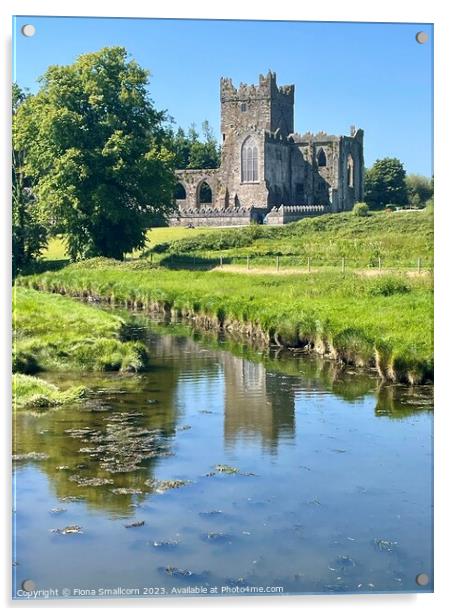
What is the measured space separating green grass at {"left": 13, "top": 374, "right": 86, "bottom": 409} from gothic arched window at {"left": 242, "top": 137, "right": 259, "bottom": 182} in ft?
129

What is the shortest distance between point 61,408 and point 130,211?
12.5 metres

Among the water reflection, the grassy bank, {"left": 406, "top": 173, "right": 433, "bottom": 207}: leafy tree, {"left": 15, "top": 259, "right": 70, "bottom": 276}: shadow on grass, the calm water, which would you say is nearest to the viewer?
the calm water

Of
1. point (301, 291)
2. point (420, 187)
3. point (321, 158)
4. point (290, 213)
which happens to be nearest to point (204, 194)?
point (290, 213)

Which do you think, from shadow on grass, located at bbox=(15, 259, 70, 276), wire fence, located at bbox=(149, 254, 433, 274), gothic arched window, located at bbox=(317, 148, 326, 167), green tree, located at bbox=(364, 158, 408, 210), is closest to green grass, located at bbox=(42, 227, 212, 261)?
shadow on grass, located at bbox=(15, 259, 70, 276)

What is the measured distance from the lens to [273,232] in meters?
35.1

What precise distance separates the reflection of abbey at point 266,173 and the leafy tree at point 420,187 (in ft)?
109

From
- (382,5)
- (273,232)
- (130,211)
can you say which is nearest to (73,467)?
(382,5)

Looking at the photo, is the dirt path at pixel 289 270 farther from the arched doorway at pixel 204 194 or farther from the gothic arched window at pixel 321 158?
the gothic arched window at pixel 321 158

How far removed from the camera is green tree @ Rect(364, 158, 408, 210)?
41.3 feet

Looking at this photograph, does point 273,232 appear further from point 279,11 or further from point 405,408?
point 279,11

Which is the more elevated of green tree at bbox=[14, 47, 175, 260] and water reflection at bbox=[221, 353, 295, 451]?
green tree at bbox=[14, 47, 175, 260]

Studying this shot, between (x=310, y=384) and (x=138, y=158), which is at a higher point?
(x=138, y=158)

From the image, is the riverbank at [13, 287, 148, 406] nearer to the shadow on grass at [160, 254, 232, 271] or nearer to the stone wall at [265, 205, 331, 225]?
the shadow on grass at [160, 254, 232, 271]

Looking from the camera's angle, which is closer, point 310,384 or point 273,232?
point 310,384
